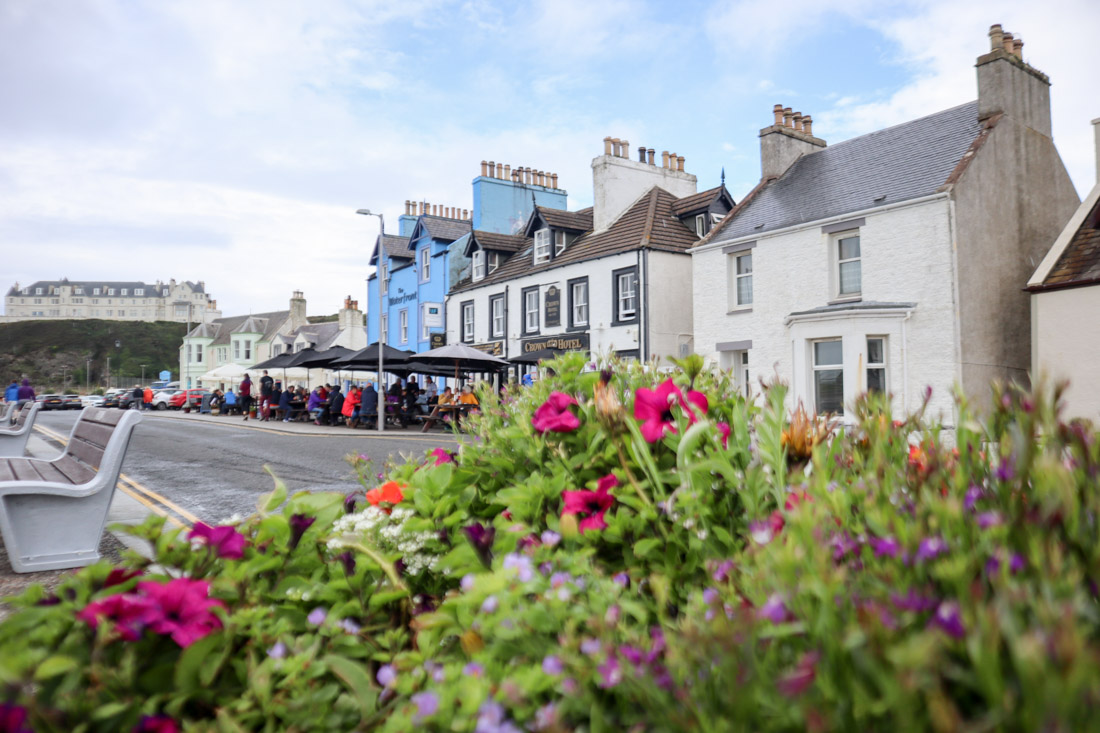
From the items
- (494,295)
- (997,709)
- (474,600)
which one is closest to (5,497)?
(474,600)

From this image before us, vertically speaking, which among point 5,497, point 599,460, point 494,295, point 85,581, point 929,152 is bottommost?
point 5,497

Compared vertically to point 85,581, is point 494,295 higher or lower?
higher

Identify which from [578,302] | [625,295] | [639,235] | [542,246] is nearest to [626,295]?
[625,295]

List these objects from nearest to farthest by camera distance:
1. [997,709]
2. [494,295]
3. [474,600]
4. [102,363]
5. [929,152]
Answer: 1. [997,709]
2. [474,600]
3. [929,152]
4. [494,295]
5. [102,363]

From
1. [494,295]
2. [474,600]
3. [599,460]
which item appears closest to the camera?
[474,600]

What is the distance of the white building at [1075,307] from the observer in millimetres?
14812

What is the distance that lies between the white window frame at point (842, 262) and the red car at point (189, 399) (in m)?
33.8

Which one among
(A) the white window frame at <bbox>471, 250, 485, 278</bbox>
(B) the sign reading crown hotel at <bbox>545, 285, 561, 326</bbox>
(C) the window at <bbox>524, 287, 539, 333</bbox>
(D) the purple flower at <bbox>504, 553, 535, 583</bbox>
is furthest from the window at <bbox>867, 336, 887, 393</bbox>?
(A) the white window frame at <bbox>471, 250, 485, 278</bbox>

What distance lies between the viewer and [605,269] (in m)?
24.6

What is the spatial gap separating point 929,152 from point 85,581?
2036cm

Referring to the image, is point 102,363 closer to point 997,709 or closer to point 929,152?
point 929,152

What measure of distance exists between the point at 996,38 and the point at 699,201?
31.3ft

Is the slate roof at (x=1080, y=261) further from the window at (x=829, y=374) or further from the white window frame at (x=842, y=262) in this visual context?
the window at (x=829, y=374)

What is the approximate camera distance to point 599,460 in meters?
1.95
